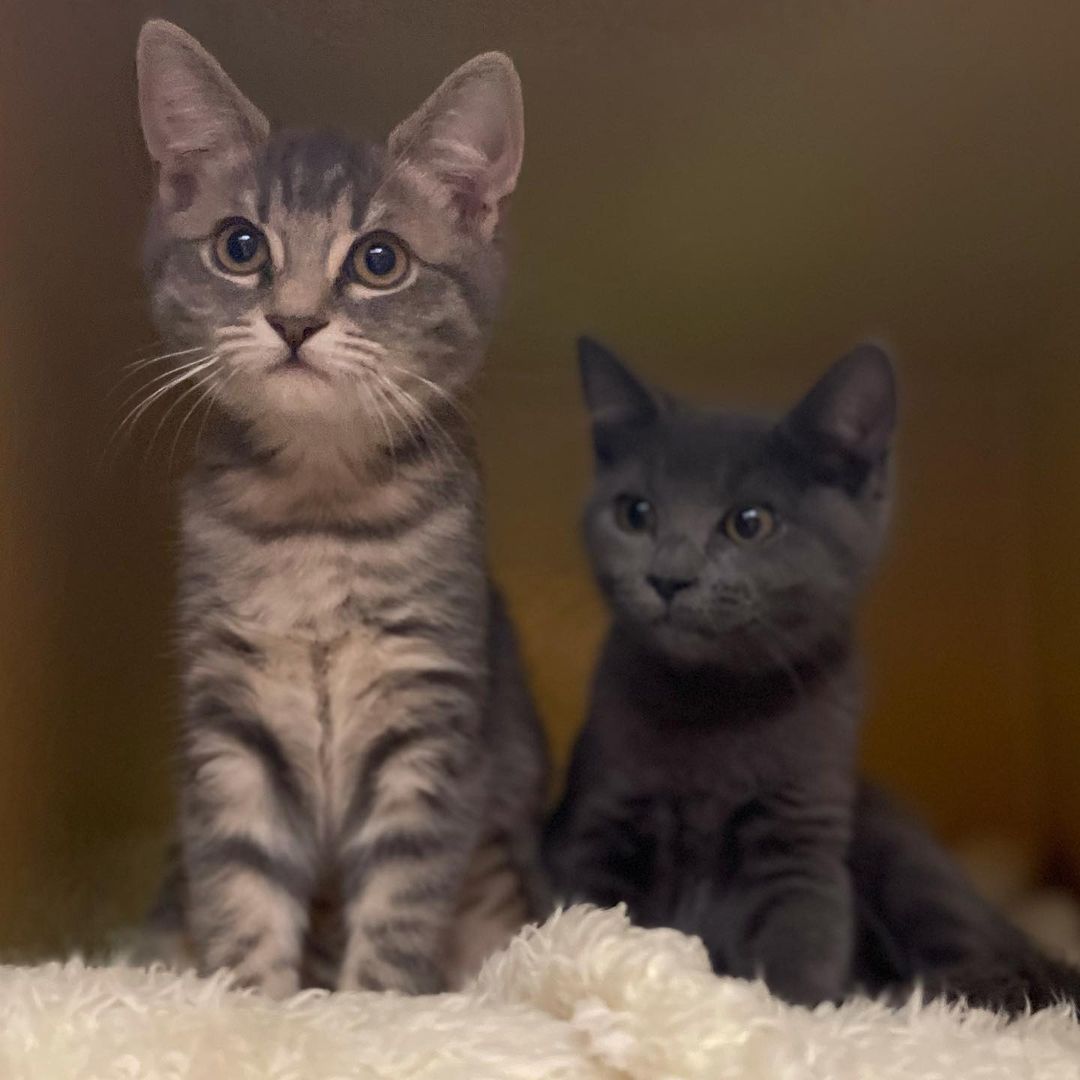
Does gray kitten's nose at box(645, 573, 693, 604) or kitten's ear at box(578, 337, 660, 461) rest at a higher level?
kitten's ear at box(578, 337, 660, 461)

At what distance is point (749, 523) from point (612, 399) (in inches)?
8.7

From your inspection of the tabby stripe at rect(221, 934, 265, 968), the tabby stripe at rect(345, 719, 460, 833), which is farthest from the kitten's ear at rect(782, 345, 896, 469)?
the tabby stripe at rect(221, 934, 265, 968)

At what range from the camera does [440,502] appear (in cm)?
119

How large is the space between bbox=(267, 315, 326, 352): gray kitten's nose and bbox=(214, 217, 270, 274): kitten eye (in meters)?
0.09

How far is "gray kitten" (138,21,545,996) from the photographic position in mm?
1105

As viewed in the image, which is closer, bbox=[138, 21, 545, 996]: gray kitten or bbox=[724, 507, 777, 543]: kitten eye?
bbox=[138, 21, 545, 996]: gray kitten

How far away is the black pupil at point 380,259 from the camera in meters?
1.11

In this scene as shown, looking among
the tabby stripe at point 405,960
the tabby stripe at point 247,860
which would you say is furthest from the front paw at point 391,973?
the tabby stripe at point 247,860

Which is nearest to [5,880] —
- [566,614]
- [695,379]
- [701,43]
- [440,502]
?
[440,502]

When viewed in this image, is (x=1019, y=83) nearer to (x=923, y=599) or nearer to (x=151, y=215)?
(x=923, y=599)

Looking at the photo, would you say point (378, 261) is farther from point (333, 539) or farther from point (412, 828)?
point (412, 828)

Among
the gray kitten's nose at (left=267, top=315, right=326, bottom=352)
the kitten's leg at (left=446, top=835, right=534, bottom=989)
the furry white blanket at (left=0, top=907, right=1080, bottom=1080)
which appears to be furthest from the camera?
the kitten's leg at (left=446, top=835, right=534, bottom=989)

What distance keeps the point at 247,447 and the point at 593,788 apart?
0.49 m

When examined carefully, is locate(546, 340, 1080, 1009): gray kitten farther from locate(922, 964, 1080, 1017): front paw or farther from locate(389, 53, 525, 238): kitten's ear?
locate(389, 53, 525, 238): kitten's ear
